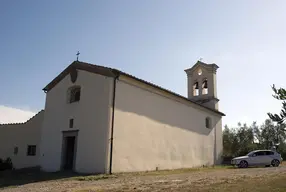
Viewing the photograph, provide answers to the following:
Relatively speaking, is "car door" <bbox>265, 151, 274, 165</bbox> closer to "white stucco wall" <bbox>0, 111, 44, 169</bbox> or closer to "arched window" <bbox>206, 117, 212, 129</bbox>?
"arched window" <bbox>206, 117, 212, 129</bbox>

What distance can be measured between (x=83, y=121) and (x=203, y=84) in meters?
15.5

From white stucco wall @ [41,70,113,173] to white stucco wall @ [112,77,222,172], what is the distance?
0.77 m

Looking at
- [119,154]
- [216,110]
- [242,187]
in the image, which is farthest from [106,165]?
[216,110]

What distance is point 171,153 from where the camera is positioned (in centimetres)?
2097

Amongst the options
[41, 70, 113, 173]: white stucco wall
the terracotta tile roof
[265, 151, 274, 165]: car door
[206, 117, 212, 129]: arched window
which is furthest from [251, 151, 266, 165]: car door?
[41, 70, 113, 173]: white stucco wall

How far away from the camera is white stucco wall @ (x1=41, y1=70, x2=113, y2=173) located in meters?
16.7

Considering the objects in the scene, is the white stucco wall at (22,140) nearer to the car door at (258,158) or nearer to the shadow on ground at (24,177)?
the shadow on ground at (24,177)

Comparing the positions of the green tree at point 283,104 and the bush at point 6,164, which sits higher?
the green tree at point 283,104

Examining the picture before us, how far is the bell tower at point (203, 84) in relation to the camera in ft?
94.5

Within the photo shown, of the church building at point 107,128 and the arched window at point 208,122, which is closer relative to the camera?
the church building at point 107,128

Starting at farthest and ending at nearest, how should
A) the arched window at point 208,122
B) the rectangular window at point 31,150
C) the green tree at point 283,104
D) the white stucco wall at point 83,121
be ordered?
the arched window at point 208,122 → the rectangular window at point 31,150 → the white stucco wall at point 83,121 → the green tree at point 283,104

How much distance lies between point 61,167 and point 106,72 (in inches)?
266

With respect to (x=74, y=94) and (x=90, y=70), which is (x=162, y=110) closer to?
(x=90, y=70)

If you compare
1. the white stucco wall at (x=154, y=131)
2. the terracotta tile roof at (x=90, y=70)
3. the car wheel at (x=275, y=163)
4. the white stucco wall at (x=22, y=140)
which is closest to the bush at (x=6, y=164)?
the white stucco wall at (x=22, y=140)
